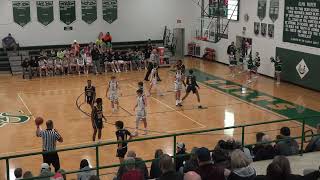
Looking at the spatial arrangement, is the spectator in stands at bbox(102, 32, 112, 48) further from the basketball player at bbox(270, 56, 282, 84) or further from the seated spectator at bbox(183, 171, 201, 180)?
the seated spectator at bbox(183, 171, 201, 180)

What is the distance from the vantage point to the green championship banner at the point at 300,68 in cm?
2498

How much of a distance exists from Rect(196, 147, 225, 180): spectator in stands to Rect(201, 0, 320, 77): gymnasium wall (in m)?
19.7

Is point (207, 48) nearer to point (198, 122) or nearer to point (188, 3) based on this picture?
point (188, 3)

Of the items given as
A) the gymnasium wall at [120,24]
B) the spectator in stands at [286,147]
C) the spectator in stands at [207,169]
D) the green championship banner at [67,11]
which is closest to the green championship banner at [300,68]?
the gymnasium wall at [120,24]

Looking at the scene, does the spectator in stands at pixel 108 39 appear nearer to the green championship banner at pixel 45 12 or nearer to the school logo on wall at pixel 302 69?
the green championship banner at pixel 45 12

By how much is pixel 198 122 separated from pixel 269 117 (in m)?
3.14

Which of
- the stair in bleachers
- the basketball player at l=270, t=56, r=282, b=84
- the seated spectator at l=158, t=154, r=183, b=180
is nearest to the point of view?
the seated spectator at l=158, t=154, r=183, b=180

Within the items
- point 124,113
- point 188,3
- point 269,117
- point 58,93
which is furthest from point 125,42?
point 269,117

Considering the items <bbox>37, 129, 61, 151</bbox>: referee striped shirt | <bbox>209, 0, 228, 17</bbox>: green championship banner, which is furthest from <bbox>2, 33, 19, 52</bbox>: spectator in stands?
<bbox>37, 129, 61, 151</bbox>: referee striped shirt

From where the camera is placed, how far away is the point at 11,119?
1952cm

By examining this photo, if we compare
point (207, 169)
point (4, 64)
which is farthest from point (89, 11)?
point (207, 169)

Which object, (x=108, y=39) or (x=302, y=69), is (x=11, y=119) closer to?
(x=108, y=39)

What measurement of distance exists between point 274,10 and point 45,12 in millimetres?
15161

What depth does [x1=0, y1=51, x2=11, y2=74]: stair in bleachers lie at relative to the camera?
98.7 feet
